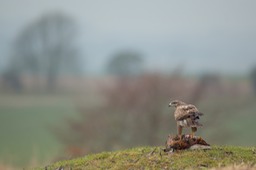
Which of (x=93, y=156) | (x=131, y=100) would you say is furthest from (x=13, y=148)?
(x=93, y=156)

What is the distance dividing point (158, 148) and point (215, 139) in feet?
70.1

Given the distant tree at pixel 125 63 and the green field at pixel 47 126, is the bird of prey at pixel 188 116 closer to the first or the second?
the green field at pixel 47 126

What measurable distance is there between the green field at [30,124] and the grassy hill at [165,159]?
22.9 m

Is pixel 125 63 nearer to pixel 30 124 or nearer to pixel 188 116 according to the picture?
pixel 30 124

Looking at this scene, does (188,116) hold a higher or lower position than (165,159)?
higher

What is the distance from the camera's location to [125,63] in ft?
195

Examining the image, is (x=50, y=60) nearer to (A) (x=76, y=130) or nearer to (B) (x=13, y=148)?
(B) (x=13, y=148)

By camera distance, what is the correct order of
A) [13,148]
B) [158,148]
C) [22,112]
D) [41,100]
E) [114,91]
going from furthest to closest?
[41,100], [22,112], [13,148], [114,91], [158,148]

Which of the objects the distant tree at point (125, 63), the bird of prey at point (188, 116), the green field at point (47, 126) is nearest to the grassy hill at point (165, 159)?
the bird of prey at point (188, 116)

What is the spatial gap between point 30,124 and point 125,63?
11.0 m

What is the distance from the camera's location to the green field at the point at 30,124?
4284 cm

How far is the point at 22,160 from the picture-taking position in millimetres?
35312

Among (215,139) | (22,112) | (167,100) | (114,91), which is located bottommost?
(215,139)

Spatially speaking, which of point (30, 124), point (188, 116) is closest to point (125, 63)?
point (30, 124)
